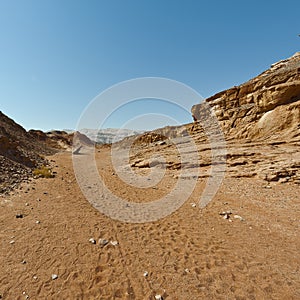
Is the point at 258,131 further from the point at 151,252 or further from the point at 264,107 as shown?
the point at 151,252

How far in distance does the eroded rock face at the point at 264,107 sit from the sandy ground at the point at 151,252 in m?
8.54

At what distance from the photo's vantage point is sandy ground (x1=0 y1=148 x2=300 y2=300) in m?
3.47

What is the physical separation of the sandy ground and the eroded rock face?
8.54 metres

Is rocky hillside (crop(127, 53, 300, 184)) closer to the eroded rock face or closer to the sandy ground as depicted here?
the eroded rock face

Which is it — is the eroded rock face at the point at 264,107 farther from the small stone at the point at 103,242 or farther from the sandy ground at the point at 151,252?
the small stone at the point at 103,242

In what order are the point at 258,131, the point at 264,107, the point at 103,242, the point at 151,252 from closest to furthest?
1. the point at 151,252
2. the point at 103,242
3. the point at 258,131
4. the point at 264,107

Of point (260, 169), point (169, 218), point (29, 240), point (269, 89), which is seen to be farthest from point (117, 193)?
point (269, 89)

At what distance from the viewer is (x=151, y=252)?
464 centimetres

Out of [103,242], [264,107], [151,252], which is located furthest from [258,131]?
[103,242]

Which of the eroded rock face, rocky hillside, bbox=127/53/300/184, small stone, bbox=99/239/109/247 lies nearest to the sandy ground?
small stone, bbox=99/239/109/247

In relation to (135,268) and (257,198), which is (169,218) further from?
(257,198)

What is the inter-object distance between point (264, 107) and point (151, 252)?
16.6 metres

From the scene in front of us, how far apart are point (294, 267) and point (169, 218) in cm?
382

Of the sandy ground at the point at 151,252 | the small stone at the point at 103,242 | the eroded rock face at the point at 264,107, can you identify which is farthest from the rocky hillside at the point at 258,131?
the small stone at the point at 103,242
